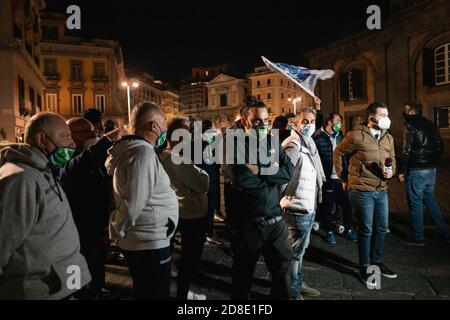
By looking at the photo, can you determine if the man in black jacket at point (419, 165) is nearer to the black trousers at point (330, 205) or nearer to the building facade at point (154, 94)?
the black trousers at point (330, 205)

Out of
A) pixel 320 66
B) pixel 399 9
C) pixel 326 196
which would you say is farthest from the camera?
pixel 320 66

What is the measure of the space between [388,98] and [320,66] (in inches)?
283

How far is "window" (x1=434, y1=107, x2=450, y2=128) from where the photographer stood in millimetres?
21250

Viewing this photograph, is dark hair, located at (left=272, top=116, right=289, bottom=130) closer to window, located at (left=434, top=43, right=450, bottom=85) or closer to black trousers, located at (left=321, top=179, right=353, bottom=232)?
black trousers, located at (left=321, top=179, right=353, bottom=232)

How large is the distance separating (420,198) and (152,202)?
15.7 feet

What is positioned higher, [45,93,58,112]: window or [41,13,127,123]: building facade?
[41,13,127,123]: building facade

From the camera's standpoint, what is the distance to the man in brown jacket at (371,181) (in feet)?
15.3

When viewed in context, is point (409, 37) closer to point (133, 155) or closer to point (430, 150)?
point (430, 150)

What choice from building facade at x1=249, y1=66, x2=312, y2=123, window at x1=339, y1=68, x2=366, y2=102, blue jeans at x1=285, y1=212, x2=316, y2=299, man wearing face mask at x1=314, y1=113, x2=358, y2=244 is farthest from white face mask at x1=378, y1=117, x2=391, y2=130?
building facade at x1=249, y1=66, x2=312, y2=123

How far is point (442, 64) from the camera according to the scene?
21.5m

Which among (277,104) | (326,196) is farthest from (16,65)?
(277,104)

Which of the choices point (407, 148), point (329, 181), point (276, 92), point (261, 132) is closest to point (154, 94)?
point (276, 92)

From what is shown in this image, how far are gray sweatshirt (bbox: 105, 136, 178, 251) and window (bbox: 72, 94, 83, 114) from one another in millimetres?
44509
